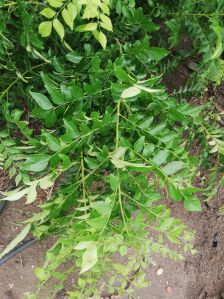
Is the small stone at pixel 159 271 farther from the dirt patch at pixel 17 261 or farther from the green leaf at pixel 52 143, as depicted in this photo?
the green leaf at pixel 52 143

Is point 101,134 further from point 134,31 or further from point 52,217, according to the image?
point 134,31

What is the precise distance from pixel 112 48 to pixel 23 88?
37cm

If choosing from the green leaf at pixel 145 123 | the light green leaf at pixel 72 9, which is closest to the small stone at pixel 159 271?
the green leaf at pixel 145 123

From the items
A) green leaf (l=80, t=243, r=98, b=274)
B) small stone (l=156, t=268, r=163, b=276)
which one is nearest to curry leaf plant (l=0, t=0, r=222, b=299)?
green leaf (l=80, t=243, r=98, b=274)

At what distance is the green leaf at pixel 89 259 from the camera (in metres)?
0.76

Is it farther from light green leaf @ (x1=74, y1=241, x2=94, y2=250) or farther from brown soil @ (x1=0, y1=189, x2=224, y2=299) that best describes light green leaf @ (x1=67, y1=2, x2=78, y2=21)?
brown soil @ (x1=0, y1=189, x2=224, y2=299)

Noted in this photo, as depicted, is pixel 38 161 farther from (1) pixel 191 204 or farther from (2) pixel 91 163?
(1) pixel 191 204

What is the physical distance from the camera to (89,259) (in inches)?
30.4

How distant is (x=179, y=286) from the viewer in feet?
7.66

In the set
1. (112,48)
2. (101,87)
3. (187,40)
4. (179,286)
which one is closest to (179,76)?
(187,40)

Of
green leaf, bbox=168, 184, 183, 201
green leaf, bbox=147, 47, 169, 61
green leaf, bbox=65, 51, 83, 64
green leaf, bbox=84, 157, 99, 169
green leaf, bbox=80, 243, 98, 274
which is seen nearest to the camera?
green leaf, bbox=80, 243, 98, 274

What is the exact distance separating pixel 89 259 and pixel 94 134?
50 centimetres

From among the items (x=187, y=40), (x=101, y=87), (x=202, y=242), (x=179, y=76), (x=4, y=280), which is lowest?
(x=202, y=242)

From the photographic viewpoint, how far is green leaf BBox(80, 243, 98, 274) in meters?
0.76
